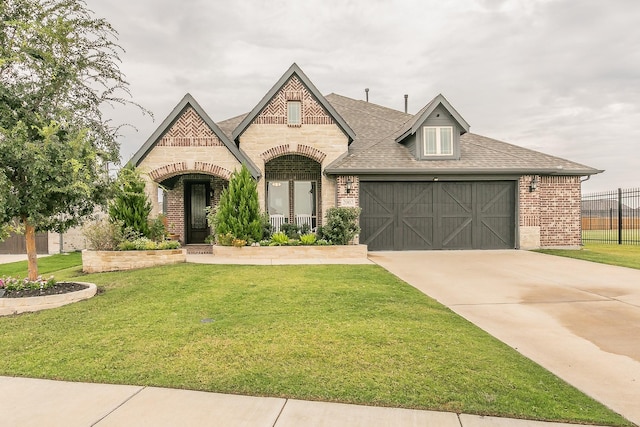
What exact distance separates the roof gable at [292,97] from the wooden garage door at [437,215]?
317 centimetres

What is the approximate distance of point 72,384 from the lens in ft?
11.9

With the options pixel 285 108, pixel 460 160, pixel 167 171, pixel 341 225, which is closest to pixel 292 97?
pixel 285 108

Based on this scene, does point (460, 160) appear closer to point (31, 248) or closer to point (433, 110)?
point (433, 110)

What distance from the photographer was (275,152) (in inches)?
616

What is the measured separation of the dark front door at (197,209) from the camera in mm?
17328

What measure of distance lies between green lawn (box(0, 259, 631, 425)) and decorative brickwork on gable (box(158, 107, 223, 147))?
27.2 feet

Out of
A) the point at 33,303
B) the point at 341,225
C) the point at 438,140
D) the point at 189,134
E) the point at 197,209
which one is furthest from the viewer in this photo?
the point at 197,209

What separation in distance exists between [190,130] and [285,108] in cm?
394

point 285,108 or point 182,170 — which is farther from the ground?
point 285,108

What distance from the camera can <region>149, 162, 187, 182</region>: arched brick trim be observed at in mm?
14398

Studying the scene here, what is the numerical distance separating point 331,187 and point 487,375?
40.2ft

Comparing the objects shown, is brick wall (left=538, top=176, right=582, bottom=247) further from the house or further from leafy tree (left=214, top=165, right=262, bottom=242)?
leafy tree (left=214, top=165, right=262, bottom=242)

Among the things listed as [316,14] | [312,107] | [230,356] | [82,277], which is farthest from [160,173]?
[230,356]

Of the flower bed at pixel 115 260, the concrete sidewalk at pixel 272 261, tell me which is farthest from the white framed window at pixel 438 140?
the flower bed at pixel 115 260
